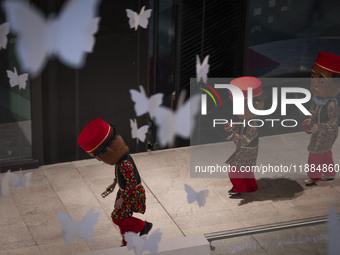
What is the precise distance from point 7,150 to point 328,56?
422 cm

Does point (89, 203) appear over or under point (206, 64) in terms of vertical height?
under

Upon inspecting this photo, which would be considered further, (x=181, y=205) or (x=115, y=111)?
(x=115, y=111)

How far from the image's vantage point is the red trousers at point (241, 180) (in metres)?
9.89

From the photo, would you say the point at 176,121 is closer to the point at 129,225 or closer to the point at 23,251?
the point at 129,225

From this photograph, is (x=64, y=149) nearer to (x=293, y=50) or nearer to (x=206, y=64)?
(x=206, y=64)

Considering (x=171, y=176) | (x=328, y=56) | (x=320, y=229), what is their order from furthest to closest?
(x=171, y=176) < (x=328, y=56) < (x=320, y=229)

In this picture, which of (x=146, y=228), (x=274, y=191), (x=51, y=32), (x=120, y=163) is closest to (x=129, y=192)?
(x=120, y=163)

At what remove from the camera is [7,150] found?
10.5 meters

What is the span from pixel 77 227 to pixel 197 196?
1790 millimetres

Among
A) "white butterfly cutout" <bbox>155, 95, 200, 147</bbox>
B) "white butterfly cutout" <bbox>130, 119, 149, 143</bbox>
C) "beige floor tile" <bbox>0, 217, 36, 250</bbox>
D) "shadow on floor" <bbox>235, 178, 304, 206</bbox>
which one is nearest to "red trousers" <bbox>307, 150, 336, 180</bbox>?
"shadow on floor" <bbox>235, 178, 304, 206</bbox>

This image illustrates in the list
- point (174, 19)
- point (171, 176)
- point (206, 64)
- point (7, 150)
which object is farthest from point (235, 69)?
point (7, 150)

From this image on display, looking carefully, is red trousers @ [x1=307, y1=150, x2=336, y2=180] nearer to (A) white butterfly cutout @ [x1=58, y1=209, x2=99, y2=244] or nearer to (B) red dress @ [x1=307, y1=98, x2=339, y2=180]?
(B) red dress @ [x1=307, y1=98, x2=339, y2=180]

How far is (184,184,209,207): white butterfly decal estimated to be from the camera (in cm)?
958

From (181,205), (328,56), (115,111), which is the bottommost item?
(181,205)
